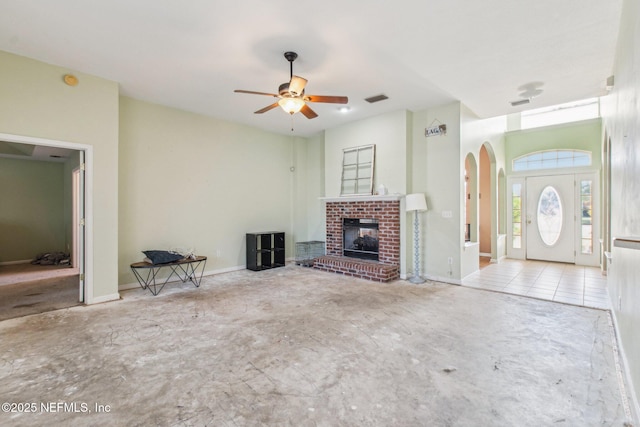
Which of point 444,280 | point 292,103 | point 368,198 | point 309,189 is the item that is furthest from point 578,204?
point 292,103

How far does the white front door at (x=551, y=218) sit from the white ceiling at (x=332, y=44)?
9.14 ft

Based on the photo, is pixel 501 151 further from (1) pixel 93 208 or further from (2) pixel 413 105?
(1) pixel 93 208

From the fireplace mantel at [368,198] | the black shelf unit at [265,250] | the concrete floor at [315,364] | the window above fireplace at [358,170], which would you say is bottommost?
the concrete floor at [315,364]

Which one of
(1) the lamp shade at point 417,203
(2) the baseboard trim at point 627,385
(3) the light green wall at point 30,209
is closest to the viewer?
(2) the baseboard trim at point 627,385

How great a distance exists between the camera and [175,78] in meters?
3.95

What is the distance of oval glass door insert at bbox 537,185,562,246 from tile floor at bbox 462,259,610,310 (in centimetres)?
61

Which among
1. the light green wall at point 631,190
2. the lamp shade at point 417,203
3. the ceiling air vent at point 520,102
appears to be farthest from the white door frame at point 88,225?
the ceiling air vent at point 520,102

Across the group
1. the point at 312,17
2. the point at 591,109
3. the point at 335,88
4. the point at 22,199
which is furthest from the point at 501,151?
the point at 22,199

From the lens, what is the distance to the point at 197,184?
212 inches

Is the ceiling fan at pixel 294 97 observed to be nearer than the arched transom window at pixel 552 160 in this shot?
Yes

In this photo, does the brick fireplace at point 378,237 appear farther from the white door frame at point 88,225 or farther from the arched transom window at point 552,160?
the arched transom window at point 552,160

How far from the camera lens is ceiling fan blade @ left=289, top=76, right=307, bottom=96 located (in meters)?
3.03

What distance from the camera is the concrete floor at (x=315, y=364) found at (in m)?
1.79

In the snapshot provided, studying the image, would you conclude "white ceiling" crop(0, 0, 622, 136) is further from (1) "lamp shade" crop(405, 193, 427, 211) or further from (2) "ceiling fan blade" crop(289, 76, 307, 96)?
(1) "lamp shade" crop(405, 193, 427, 211)
